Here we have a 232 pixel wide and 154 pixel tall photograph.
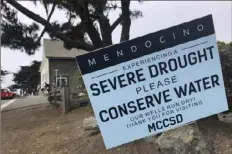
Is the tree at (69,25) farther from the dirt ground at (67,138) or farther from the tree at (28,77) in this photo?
the tree at (28,77)

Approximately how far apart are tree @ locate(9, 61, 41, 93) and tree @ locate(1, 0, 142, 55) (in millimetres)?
36735

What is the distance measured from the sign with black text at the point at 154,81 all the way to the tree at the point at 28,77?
45.4 metres

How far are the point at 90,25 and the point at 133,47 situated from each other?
8.55m

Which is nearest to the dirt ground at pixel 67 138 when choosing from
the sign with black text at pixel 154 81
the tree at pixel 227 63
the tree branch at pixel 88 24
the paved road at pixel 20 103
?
the tree at pixel 227 63

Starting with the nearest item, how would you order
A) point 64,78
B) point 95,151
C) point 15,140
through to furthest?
point 95,151 → point 15,140 → point 64,78

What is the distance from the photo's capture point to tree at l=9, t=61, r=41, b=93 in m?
48.3

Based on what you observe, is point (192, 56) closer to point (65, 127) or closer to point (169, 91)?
point (169, 91)

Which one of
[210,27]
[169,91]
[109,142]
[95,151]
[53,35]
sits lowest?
[95,151]

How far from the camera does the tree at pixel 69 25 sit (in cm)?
1082

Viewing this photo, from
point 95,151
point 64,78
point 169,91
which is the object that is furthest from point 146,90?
point 64,78

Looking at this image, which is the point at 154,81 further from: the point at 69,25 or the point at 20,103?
the point at 20,103

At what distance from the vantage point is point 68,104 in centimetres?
1091

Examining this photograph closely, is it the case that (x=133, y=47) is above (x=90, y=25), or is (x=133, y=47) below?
below

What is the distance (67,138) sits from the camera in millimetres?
7051
